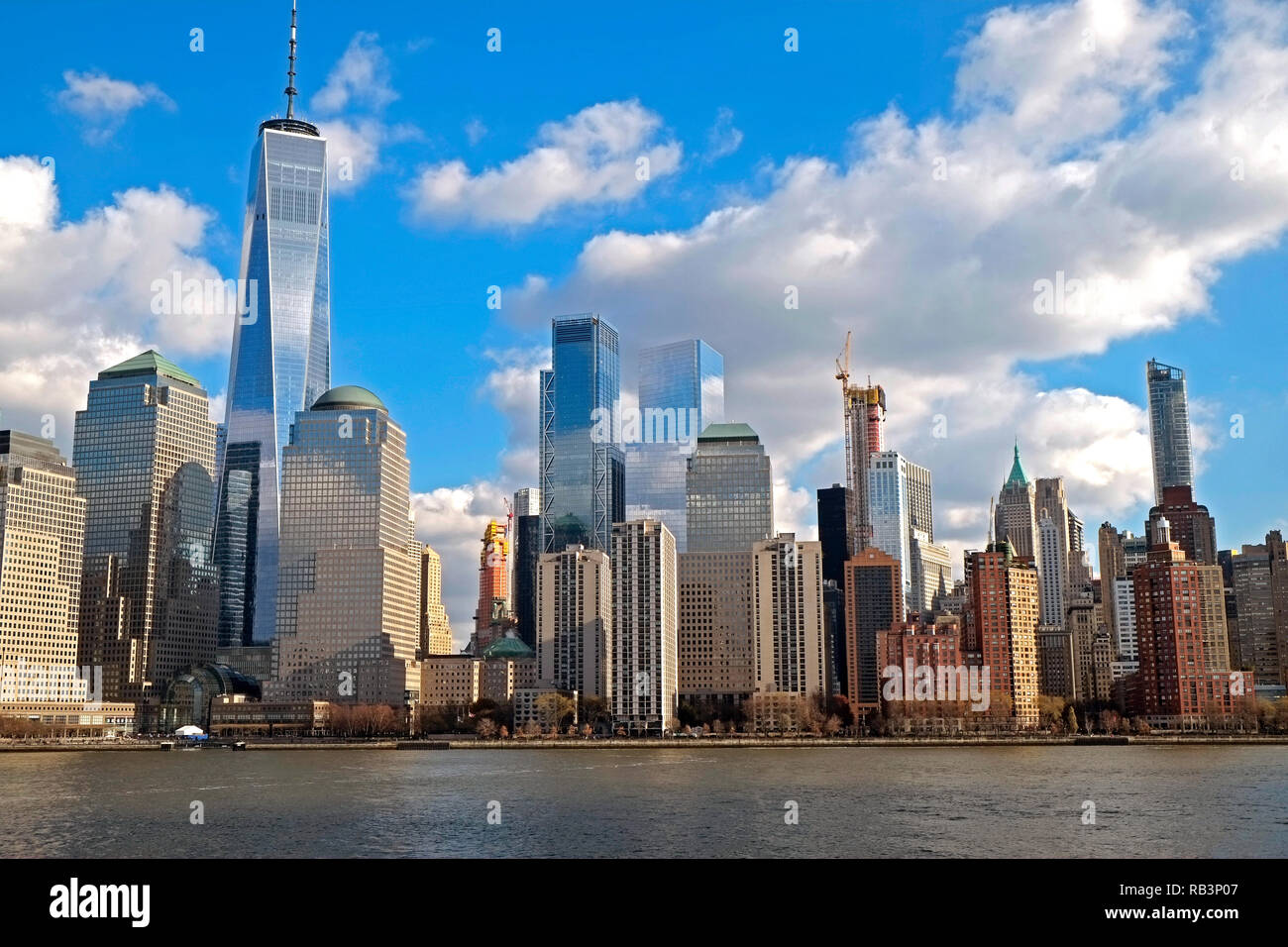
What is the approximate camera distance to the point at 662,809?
68.7m

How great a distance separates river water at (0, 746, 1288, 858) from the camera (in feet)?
169

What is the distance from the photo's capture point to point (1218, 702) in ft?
655

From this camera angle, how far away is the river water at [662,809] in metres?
51.5

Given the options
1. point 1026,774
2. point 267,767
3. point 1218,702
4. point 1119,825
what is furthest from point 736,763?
point 1218,702
